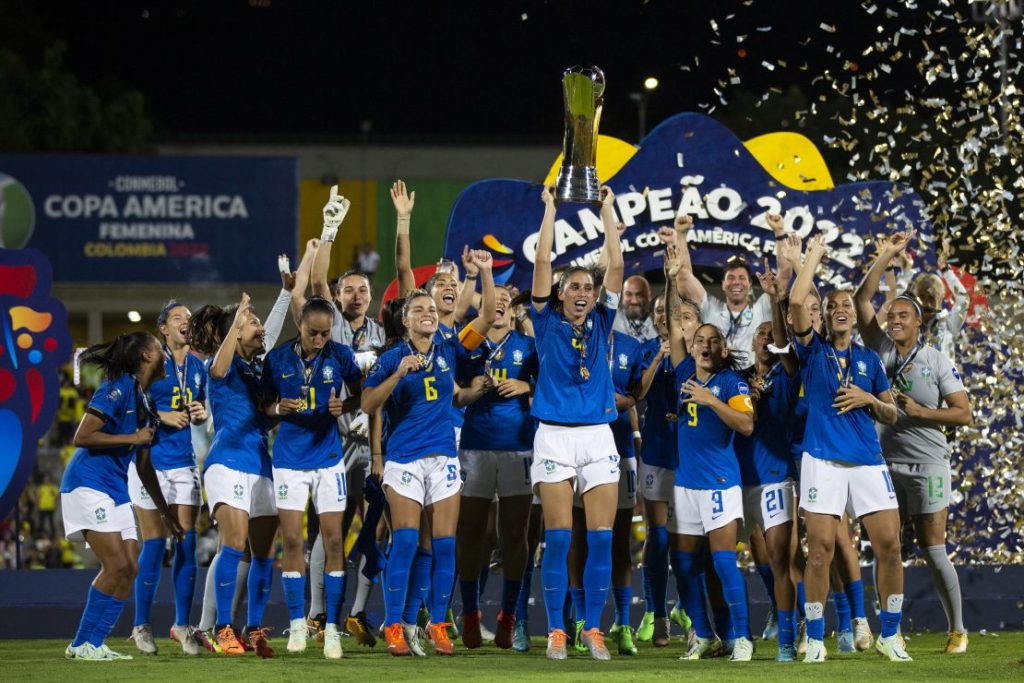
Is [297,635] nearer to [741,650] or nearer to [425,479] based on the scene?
[425,479]

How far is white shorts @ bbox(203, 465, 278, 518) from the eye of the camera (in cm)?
926

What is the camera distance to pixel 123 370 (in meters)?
9.06

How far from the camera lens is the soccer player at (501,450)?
30.7 feet

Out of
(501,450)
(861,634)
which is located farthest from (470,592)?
(861,634)


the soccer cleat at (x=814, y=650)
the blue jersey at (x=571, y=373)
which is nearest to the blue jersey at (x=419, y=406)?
the blue jersey at (x=571, y=373)

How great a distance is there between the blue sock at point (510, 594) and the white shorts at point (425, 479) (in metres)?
0.74

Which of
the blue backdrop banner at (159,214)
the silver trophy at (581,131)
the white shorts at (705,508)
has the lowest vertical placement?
the white shorts at (705,508)

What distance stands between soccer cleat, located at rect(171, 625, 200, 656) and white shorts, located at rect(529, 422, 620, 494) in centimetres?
238

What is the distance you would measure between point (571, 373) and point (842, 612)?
7.20ft

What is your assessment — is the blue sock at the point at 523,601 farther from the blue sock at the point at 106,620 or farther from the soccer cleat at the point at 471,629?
the blue sock at the point at 106,620

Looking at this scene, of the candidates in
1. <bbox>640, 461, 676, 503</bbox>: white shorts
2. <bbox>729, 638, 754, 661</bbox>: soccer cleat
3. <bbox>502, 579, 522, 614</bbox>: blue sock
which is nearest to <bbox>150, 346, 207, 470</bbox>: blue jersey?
<bbox>502, 579, 522, 614</bbox>: blue sock

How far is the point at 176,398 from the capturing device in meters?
9.91

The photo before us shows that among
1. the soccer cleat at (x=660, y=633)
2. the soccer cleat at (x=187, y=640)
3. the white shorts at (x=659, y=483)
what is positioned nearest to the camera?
the soccer cleat at (x=187, y=640)

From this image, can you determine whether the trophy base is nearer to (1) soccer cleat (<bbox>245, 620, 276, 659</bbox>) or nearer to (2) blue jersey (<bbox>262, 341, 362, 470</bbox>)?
(2) blue jersey (<bbox>262, 341, 362, 470</bbox>)
